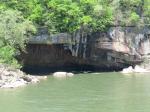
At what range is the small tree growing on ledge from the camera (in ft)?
105

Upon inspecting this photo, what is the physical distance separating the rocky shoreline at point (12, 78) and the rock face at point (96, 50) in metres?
6.49

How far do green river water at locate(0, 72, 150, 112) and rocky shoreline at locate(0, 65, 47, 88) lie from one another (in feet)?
2.27

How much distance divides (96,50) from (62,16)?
4.07 meters

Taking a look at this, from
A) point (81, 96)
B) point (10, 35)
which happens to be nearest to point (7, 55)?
point (10, 35)

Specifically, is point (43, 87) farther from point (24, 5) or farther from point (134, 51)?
point (134, 51)

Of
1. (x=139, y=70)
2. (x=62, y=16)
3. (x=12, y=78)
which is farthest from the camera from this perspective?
(x=139, y=70)

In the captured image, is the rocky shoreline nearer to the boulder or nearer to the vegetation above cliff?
the vegetation above cliff

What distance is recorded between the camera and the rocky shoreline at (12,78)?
2935 cm

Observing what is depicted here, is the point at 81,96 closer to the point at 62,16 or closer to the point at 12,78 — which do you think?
the point at 12,78

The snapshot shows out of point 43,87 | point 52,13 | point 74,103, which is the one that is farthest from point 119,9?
point 74,103

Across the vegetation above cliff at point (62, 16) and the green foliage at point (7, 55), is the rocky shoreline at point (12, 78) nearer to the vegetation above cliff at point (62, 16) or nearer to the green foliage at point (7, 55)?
the green foliage at point (7, 55)

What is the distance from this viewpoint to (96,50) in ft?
128

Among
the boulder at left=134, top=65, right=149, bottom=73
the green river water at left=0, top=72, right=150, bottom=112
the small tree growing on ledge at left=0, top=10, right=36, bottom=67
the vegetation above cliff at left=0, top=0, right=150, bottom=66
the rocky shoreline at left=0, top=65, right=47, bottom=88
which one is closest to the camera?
the green river water at left=0, top=72, right=150, bottom=112

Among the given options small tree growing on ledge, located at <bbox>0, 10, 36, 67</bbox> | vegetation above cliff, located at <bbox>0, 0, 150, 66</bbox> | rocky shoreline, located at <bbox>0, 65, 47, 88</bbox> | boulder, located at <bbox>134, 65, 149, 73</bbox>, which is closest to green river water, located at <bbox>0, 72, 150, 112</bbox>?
rocky shoreline, located at <bbox>0, 65, 47, 88</bbox>
